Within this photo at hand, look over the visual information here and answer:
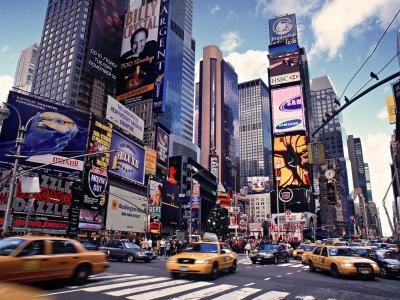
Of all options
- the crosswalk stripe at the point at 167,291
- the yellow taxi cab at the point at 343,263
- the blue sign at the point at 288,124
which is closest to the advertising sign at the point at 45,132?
the yellow taxi cab at the point at 343,263

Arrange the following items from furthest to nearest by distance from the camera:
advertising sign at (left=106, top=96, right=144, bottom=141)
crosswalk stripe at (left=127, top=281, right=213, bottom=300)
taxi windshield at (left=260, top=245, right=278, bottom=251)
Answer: advertising sign at (left=106, top=96, right=144, bottom=141) < taxi windshield at (left=260, top=245, right=278, bottom=251) < crosswalk stripe at (left=127, top=281, right=213, bottom=300)

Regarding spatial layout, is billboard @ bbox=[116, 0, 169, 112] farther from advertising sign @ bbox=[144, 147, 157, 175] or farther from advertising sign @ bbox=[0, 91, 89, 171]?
advertising sign @ bbox=[0, 91, 89, 171]

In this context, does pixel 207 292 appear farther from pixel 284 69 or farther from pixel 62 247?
pixel 284 69

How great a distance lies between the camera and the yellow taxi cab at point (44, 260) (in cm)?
859

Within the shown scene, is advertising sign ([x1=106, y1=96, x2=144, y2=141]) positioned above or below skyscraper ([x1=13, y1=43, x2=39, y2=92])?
below

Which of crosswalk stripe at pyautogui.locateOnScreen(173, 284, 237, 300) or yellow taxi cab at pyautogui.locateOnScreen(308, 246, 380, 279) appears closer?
crosswalk stripe at pyautogui.locateOnScreen(173, 284, 237, 300)

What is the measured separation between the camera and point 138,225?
56375 millimetres

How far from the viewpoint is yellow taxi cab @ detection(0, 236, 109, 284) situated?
8594 millimetres

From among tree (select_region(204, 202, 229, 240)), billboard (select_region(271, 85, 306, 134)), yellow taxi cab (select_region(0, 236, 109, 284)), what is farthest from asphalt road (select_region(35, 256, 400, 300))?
billboard (select_region(271, 85, 306, 134))

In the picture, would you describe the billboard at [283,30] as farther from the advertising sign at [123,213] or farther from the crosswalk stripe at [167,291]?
the crosswalk stripe at [167,291]

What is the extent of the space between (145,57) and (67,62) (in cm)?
5459

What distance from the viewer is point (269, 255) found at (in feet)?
79.1

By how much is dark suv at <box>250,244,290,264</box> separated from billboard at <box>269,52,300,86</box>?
93.2 m

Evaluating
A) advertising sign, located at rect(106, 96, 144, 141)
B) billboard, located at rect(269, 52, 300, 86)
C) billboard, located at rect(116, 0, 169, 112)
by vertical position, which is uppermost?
billboard, located at rect(269, 52, 300, 86)
